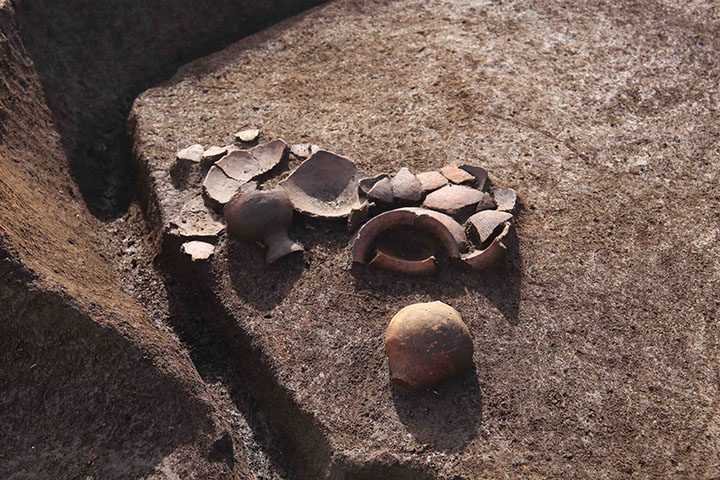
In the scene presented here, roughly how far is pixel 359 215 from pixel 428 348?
0.62 metres

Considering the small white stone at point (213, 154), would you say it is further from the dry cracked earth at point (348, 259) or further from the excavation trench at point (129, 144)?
the excavation trench at point (129, 144)

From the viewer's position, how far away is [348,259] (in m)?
2.38

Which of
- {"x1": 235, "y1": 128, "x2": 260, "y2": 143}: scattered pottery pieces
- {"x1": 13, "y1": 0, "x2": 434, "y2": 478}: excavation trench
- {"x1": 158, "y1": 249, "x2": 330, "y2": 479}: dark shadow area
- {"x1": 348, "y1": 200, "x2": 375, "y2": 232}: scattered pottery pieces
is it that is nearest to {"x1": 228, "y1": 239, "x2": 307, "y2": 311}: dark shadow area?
{"x1": 158, "y1": 249, "x2": 330, "y2": 479}: dark shadow area

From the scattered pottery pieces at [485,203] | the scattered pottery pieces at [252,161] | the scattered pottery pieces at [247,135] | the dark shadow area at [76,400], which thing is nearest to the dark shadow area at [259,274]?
the scattered pottery pieces at [252,161]

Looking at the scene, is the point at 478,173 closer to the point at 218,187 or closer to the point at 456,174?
the point at 456,174

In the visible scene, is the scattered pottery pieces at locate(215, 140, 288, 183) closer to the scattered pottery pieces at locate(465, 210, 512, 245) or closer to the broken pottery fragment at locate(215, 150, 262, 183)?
the broken pottery fragment at locate(215, 150, 262, 183)

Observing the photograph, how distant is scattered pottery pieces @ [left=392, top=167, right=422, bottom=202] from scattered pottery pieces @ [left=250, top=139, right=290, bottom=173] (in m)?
0.49

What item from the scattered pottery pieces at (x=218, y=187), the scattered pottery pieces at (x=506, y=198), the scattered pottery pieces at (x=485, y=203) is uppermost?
the scattered pottery pieces at (x=218, y=187)

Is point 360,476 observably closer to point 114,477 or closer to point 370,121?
point 114,477

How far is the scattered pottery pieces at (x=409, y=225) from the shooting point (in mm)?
2312

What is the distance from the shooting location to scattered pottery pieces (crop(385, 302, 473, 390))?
6.54 feet

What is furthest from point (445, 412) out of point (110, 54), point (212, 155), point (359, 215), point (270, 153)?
point (110, 54)

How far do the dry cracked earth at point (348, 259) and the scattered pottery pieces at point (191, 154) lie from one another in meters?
0.08

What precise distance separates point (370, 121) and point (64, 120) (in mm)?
1336
